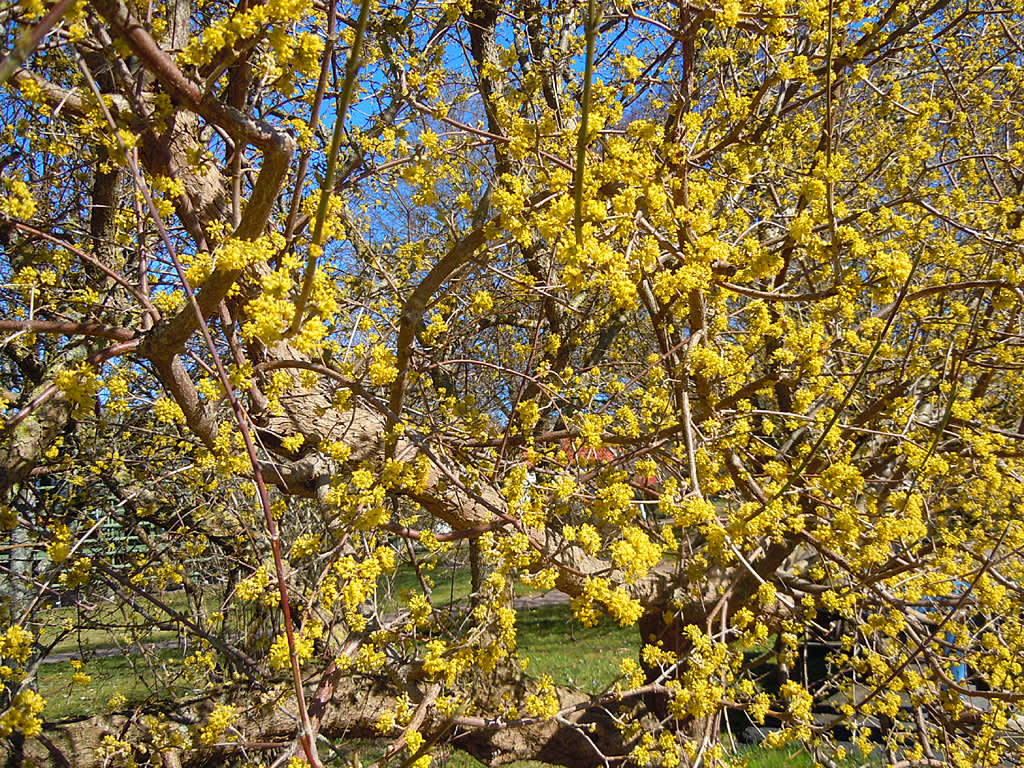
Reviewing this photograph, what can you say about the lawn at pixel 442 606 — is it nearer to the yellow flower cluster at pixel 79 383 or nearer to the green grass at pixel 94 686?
the green grass at pixel 94 686

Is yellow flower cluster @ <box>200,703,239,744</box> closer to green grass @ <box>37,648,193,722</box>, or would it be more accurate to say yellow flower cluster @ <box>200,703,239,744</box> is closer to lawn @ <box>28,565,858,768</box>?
lawn @ <box>28,565,858,768</box>

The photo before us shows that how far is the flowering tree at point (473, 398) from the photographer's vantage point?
221 cm

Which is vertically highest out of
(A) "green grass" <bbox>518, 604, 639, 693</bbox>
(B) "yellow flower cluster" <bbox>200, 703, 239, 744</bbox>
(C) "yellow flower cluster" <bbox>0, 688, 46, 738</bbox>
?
(C) "yellow flower cluster" <bbox>0, 688, 46, 738</bbox>

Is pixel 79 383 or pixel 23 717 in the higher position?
pixel 79 383

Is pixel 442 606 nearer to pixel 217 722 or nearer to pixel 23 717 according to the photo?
pixel 217 722

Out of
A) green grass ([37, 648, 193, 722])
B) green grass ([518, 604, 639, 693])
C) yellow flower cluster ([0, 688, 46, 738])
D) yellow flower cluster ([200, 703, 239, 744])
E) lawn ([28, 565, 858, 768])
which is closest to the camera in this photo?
yellow flower cluster ([0, 688, 46, 738])

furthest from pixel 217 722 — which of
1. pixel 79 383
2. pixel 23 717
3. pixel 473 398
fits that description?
pixel 473 398

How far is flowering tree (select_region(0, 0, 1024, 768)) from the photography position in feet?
7.26

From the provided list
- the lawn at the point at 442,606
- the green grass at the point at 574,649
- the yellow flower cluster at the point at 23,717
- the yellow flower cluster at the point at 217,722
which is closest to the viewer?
the yellow flower cluster at the point at 23,717

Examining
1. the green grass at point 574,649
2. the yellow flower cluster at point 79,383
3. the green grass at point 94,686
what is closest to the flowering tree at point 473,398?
the yellow flower cluster at point 79,383

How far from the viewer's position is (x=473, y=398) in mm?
3732

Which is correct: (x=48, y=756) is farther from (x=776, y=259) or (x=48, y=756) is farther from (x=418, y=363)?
(x=776, y=259)

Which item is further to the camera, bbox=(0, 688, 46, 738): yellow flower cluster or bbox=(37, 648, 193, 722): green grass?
bbox=(37, 648, 193, 722): green grass

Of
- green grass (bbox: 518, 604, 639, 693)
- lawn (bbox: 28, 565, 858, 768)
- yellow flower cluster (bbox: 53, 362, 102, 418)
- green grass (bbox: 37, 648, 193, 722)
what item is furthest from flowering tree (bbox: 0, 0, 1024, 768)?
green grass (bbox: 518, 604, 639, 693)
